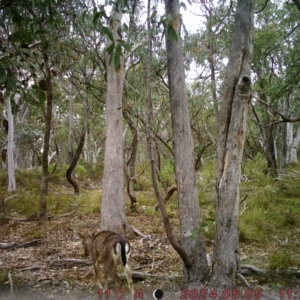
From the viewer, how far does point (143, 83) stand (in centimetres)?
1079

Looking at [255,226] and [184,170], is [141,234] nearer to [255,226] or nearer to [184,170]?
[255,226]

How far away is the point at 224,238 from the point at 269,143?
10795mm

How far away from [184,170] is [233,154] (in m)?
0.65

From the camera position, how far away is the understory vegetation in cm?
523

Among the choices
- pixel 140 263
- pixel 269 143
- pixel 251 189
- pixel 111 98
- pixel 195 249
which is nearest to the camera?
pixel 195 249

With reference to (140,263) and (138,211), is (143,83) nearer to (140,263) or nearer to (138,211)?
(138,211)

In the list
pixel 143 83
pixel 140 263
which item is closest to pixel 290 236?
pixel 140 263

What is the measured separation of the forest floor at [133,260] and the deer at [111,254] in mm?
274

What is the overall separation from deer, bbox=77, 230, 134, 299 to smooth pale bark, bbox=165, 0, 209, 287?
0.73m

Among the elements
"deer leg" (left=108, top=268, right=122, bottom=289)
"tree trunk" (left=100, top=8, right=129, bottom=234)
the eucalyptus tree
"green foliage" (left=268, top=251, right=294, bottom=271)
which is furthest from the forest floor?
the eucalyptus tree

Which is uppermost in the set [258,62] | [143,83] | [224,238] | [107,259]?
[258,62]

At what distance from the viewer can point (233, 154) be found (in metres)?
3.96

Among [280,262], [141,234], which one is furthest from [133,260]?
[280,262]
